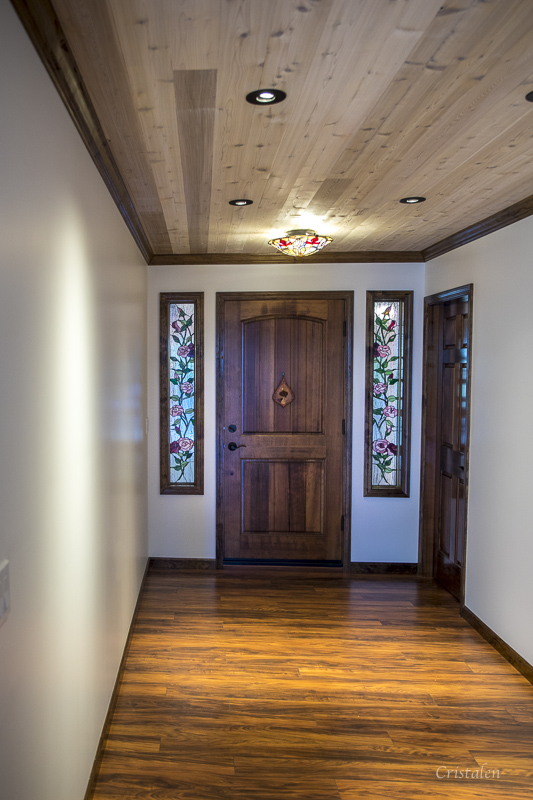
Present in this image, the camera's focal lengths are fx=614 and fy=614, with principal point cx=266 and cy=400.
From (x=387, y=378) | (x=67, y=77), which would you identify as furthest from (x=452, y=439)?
(x=67, y=77)

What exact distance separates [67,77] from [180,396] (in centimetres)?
338

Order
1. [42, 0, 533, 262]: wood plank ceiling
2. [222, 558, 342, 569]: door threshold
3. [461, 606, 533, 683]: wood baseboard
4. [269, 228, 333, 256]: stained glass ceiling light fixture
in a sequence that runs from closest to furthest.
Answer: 1. [42, 0, 533, 262]: wood plank ceiling
2. [461, 606, 533, 683]: wood baseboard
3. [269, 228, 333, 256]: stained glass ceiling light fixture
4. [222, 558, 342, 569]: door threshold

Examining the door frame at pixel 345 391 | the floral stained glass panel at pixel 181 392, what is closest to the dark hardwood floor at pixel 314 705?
the door frame at pixel 345 391

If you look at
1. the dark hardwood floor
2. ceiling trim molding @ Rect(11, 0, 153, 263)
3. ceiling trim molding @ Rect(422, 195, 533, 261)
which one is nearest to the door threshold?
the dark hardwood floor

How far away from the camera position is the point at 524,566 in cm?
330

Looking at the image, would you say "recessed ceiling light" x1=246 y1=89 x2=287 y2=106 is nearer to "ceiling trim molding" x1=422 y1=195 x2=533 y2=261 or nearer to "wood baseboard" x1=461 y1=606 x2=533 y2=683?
"ceiling trim molding" x1=422 y1=195 x2=533 y2=261

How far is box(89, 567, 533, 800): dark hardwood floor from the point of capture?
95.7 inches

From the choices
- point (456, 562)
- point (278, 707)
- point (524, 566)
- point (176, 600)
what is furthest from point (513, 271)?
point (176, 600)

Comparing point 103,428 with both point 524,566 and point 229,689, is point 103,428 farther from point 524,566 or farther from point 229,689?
point 524,566

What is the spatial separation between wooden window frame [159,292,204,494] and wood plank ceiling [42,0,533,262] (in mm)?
1463

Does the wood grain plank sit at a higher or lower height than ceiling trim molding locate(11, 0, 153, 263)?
higher

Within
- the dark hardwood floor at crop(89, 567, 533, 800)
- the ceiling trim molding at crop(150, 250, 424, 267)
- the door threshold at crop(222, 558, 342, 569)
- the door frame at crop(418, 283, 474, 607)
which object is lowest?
the dark hardwood floor at crop(89, 567, 533, 800)

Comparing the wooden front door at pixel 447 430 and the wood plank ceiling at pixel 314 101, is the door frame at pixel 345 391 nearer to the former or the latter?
the wooden front door at pixel 447 430

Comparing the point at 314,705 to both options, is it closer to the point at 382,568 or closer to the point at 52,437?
the point at 52,437
